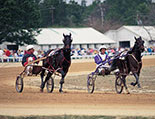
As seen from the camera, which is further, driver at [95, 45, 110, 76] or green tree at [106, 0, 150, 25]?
green tree at [106, 0, 150, 25]

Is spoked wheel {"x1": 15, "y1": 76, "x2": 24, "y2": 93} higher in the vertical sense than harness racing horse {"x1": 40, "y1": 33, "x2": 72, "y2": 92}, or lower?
lower

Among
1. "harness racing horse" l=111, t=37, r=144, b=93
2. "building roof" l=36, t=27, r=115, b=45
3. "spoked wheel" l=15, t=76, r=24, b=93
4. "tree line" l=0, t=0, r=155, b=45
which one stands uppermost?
"tree line" l=0, t=0, r=155, b=45

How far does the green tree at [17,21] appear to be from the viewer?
40062mm

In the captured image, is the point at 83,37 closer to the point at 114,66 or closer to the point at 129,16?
the point at 129,16

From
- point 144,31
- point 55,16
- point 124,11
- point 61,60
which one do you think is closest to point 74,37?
point 144,31

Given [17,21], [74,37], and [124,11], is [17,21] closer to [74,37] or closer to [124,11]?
[74,37]

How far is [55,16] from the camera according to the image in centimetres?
7544

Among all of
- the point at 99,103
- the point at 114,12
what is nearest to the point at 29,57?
the point at 99,103

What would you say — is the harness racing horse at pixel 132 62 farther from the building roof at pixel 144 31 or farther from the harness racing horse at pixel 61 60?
the building roof at pixel 144 31

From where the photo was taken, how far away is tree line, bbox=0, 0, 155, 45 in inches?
1609

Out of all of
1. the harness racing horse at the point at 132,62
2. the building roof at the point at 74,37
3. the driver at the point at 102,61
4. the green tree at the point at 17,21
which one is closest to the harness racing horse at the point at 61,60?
the driver at the point at 102,61

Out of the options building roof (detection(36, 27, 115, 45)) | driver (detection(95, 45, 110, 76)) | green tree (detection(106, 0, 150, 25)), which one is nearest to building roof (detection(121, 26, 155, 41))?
building roof (detection(36, 27, 115, 45))

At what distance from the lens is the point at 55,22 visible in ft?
250

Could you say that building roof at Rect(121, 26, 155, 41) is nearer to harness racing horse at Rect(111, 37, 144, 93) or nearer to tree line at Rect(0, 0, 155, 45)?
tree line at Rect(0, 0, 155, 45)
